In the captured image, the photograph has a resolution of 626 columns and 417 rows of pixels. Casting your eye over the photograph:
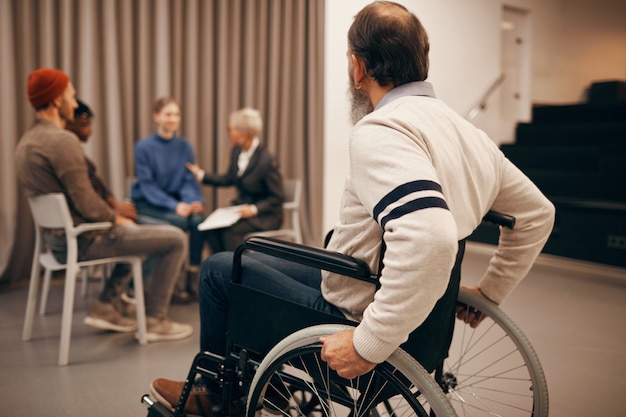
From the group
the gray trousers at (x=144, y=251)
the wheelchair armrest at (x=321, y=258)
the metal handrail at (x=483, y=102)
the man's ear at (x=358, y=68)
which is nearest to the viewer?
the wheelchair armrest at (x=321, y=258)

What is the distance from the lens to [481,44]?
5609 mm

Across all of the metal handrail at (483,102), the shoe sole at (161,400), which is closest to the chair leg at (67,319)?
the shoe sole at (161,400)

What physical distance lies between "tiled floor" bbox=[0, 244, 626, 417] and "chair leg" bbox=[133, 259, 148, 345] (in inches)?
2.0

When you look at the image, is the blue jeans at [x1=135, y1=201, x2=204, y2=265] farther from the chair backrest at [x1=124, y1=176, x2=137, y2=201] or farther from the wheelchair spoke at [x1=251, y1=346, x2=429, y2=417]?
the wheelchair spoke at [x1=251, y1=346, x2=429, y2=417]

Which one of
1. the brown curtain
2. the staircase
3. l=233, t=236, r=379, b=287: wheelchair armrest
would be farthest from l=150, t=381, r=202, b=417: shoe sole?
the staircase

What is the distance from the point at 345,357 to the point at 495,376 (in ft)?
3.91

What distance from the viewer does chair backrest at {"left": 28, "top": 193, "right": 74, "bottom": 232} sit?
82.4 inches

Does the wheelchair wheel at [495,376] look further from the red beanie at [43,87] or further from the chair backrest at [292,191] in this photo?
the red beanie at [43,87]

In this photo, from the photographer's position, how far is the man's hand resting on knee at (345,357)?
947 millimetres

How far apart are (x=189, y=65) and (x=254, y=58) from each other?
21.4 inches

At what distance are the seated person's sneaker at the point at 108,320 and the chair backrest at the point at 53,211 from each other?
18.7 inches

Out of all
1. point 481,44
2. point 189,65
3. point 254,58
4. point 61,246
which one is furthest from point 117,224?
point 481,44

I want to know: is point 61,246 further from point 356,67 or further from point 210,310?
point 356,67

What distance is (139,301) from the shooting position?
2.32 m
